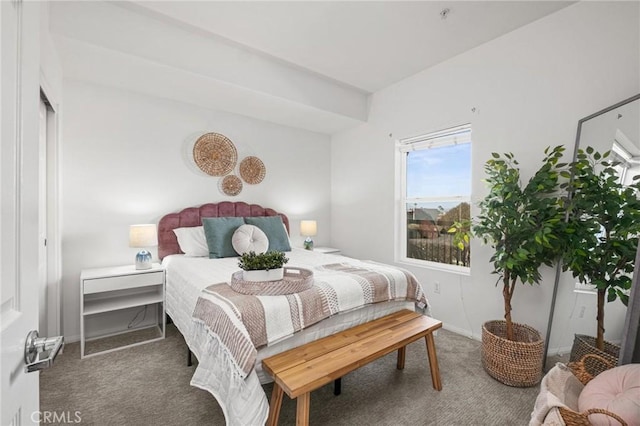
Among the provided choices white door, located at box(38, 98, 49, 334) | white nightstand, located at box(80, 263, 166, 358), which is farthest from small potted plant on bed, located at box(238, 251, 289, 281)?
white door, located at box(38, 98, 49, 334)

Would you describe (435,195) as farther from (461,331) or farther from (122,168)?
(122,168)

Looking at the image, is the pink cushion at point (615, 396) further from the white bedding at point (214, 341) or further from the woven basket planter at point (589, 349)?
the white bedding at point (214, 341)

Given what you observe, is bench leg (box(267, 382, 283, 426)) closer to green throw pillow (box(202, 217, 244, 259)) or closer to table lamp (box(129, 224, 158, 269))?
green throw pillow (box(202, 217, 244, 259))

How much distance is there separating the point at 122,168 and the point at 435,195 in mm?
3457

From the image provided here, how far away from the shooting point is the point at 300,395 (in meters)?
1.32

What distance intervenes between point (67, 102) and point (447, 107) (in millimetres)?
3781

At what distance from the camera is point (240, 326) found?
1479 millimetres

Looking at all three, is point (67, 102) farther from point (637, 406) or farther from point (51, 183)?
point (637, 406)

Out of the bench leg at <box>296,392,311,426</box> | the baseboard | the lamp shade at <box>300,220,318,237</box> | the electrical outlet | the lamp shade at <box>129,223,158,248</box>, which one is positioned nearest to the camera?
the bench leg at <box>296,392,311,426</box>

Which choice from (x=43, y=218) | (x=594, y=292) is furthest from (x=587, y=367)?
(x=43, y=218)

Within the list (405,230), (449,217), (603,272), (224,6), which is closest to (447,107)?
(449,217)

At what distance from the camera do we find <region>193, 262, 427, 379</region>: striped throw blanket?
1.47 meters

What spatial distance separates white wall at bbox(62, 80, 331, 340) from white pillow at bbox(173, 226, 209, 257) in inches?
14.0

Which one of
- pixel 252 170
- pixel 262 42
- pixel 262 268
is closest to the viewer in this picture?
pixel 262 268
